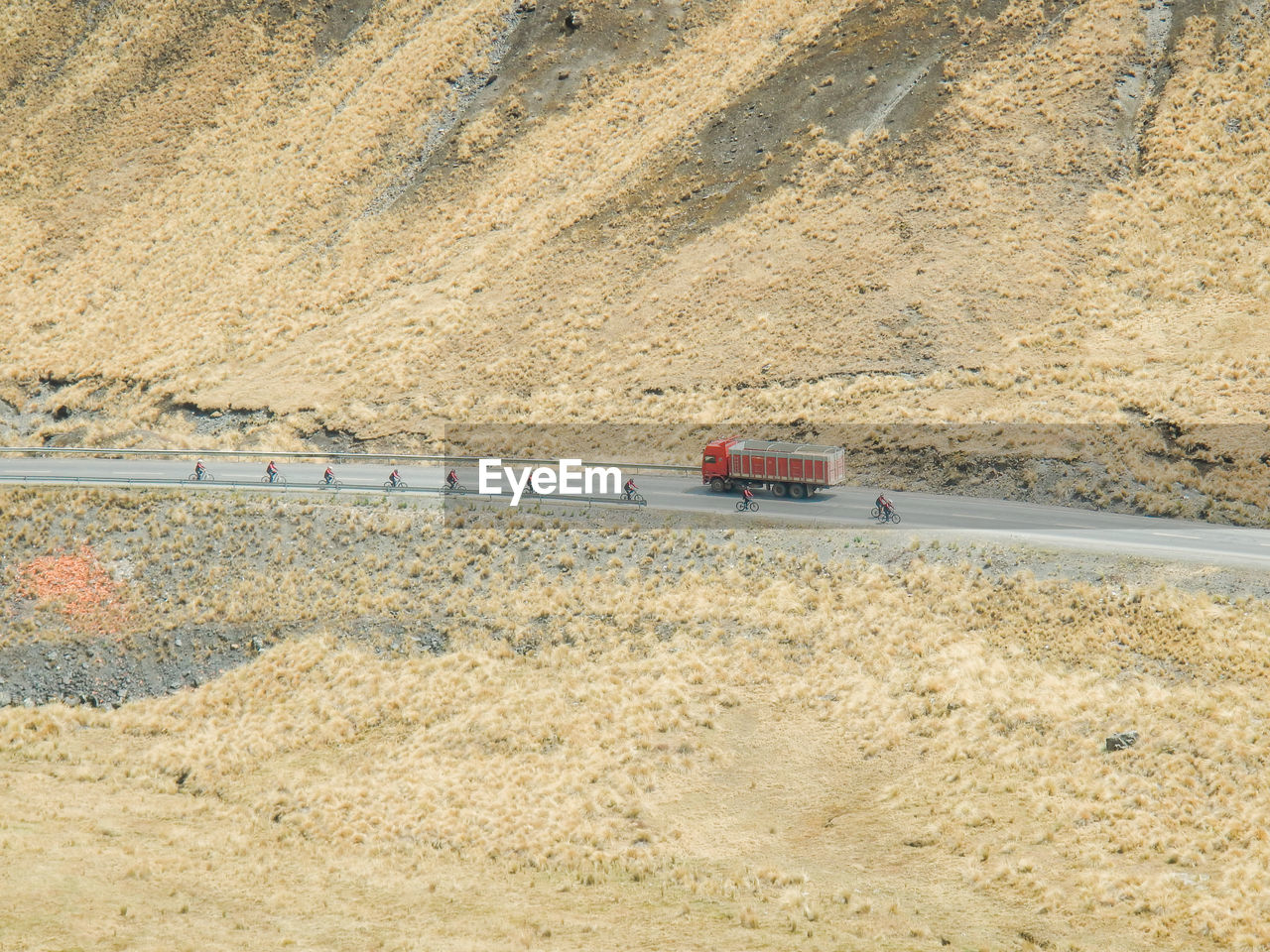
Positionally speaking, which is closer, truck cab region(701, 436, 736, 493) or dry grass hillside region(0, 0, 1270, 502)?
truck cab region(701, 436, 736, 493)

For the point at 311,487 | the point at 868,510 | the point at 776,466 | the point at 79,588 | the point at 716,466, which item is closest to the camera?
the point at 79,588

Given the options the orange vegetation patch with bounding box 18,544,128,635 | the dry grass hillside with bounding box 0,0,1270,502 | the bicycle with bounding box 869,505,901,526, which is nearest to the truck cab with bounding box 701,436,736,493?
the bicycle with bounding box 869,505,901,526

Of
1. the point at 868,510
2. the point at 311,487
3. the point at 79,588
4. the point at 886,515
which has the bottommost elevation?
the point at 79,588

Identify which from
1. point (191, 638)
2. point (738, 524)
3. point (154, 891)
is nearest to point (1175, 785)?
point (738, 524)

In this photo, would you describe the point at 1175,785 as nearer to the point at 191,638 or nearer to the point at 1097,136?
the point at 191,638

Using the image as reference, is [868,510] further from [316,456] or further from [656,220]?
[656,220]

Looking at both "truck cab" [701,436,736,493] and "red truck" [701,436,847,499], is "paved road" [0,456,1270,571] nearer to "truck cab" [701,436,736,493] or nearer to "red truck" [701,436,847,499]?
"truck cab" [701,436,736,493]

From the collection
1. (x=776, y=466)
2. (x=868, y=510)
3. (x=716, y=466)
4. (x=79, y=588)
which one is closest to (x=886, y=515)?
(x=868, y=510)
